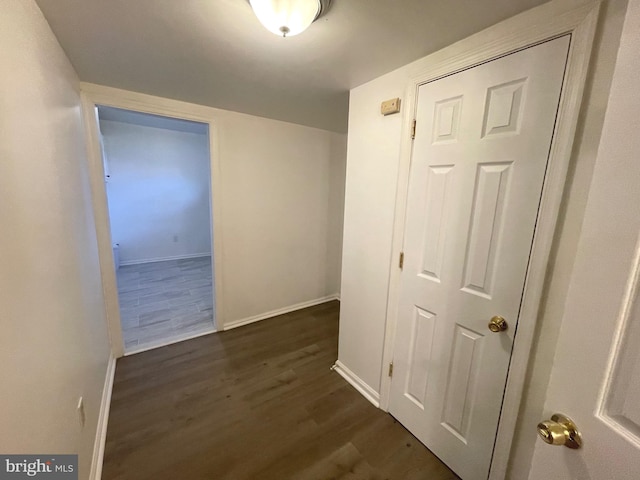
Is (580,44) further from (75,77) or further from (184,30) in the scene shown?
(75,77)

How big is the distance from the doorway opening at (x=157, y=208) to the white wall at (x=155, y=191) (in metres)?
0.01

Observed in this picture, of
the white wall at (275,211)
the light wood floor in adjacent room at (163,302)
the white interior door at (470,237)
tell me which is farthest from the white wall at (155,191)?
the white interior door at (470,237)

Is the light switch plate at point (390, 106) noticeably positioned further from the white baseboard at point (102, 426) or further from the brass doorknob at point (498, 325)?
the white baseboard at point (102, 426)

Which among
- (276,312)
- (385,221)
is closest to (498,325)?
(385,221)

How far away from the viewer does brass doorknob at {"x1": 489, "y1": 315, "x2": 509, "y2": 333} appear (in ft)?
3.67

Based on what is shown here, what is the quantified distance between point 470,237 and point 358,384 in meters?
1.44

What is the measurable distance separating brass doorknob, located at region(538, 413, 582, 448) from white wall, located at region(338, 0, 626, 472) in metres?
0.55

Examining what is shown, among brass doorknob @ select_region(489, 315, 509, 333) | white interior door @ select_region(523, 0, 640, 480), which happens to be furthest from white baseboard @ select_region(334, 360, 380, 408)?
white interior door @ select_region(523, 0, 640, 480)

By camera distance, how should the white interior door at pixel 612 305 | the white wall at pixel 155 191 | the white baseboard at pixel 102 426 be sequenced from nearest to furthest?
the white interior door at pixel 612 305, the white baseboard at pixel 102 426, the white wall at pixel 155 191

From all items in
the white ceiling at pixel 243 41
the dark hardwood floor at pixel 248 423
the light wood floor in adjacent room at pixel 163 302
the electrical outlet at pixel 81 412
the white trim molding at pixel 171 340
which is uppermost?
the white ceiling at pixel 243 41

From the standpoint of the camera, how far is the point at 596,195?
1.78 ft

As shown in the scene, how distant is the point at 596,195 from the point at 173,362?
2779 mm

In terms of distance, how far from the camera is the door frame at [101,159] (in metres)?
1.88

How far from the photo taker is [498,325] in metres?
1.12
